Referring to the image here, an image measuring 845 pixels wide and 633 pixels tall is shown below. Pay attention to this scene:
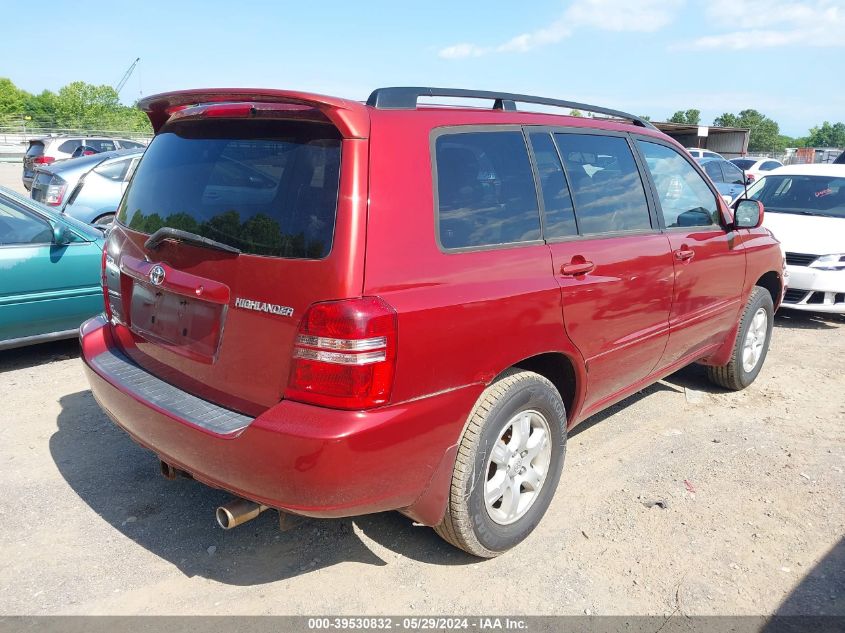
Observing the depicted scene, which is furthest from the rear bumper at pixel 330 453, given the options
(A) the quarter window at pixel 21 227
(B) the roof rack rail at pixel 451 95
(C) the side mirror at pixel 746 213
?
(A) the quarter window at pixel 21 227

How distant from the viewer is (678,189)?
404cm

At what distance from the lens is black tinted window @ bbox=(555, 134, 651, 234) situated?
10.5ft

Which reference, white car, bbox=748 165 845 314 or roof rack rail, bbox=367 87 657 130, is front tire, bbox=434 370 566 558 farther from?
white car, bbox=748 165 845 314

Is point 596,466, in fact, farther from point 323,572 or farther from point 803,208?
point 803,208

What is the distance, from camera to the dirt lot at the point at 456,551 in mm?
2660

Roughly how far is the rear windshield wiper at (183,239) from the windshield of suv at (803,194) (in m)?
7.13

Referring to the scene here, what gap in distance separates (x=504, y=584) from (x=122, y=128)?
2184 inches

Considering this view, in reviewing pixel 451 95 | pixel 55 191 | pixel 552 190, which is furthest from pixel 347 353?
pixel 55 191

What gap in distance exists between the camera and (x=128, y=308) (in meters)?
2.93

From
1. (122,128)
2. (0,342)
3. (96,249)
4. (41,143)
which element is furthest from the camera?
(122,128)

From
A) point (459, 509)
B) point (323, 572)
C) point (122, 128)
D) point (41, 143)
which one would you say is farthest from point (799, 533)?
point (122, 128)

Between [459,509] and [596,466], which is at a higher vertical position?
[459,509]

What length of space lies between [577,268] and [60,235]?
4.11 meters

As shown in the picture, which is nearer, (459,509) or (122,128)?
(459,509)
